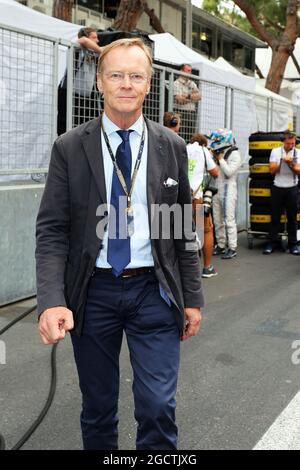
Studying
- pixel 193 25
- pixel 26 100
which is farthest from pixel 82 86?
pixel 193 25

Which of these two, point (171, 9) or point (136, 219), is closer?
point (136, 219)

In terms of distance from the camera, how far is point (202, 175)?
8.02 metres

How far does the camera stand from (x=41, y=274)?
2.59 m

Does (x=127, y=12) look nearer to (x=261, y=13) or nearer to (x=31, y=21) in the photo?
(x=31, y=21)

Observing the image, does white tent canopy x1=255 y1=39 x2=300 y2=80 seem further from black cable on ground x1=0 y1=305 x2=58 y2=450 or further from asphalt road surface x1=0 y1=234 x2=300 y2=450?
black cable on ground x1=0 y1=305 x2=58 y2=450

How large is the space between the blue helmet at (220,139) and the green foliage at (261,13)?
15590mm

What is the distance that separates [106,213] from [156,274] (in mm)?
336

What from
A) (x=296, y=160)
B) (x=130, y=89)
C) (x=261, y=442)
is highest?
(x=296, y=160)

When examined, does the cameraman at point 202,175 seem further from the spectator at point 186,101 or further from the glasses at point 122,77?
the glasses at point 122,77

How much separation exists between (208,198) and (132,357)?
5.94m

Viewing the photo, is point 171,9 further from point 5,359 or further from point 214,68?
point 5,359

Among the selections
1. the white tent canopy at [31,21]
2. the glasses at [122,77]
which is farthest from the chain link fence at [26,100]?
the glasses at [122,77]

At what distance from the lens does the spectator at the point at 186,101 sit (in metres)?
9.41

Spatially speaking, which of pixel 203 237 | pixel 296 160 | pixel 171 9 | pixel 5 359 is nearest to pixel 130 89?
pixel 5 359
